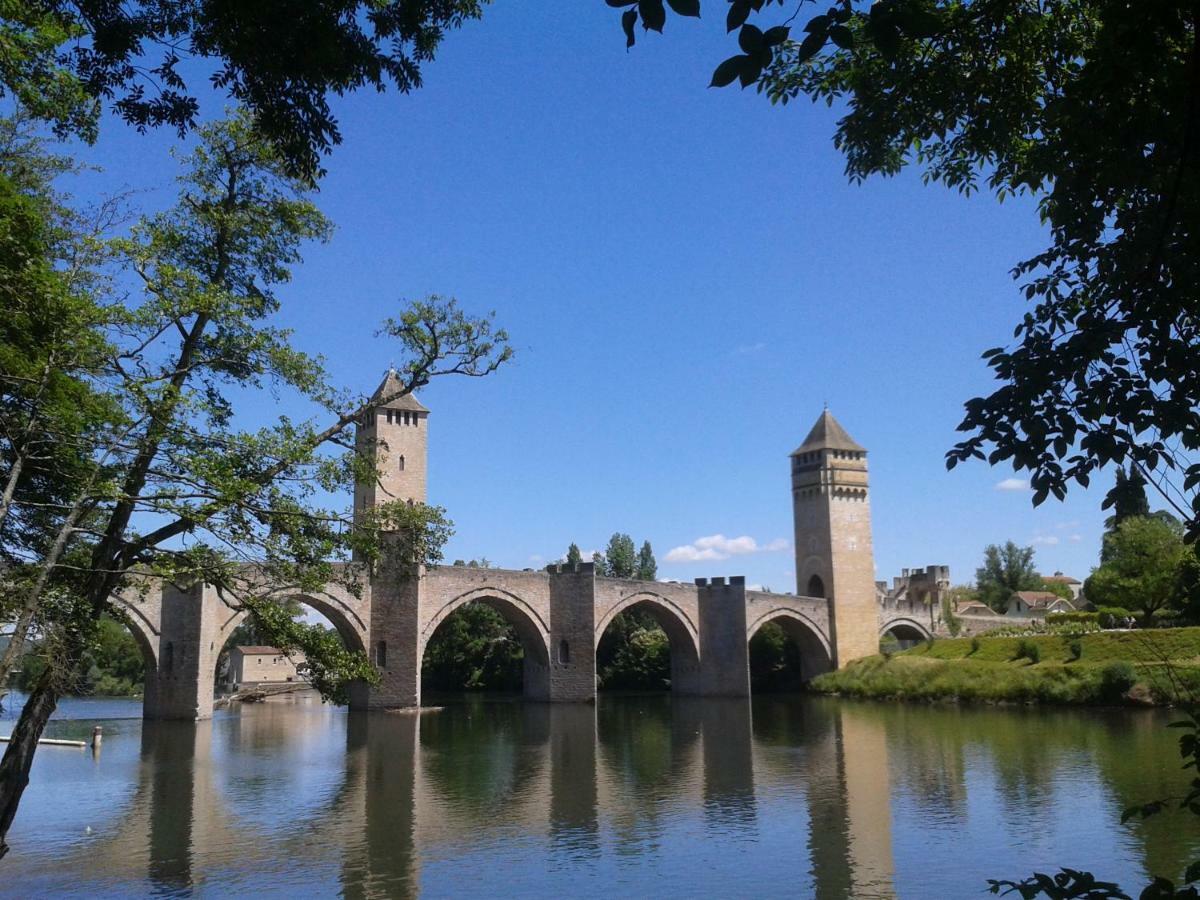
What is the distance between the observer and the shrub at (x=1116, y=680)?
29375 mm

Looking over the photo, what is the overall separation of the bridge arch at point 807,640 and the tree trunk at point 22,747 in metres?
38.0

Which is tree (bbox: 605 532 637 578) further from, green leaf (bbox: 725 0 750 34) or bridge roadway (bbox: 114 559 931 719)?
green leaf (bbox: 725 0 750 34)

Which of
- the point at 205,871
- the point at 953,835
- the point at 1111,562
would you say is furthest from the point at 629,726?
the point at 1111,562

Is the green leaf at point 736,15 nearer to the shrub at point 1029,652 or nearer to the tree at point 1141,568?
the shrub at point 1029,652

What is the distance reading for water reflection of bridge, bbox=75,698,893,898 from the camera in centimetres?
1213

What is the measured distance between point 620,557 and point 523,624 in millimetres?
25918

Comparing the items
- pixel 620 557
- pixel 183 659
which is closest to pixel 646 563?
pixel 620 557

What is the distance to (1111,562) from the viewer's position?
1918 inches

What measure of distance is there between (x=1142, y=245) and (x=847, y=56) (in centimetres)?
305

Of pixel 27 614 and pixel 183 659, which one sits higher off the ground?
pixel 27 614

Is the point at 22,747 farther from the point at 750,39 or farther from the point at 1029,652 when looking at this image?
the point at 1029,652

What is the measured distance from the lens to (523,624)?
36188mm

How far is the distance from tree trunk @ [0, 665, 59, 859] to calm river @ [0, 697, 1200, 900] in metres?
2.32

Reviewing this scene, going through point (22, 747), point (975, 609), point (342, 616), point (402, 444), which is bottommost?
point (22, 747)
